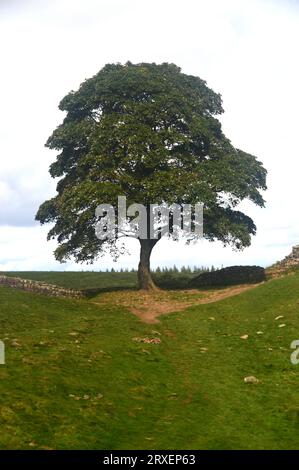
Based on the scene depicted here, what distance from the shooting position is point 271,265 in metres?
52.5

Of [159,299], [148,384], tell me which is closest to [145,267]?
[159,299]

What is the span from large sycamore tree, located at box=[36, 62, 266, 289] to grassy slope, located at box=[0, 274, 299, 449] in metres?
14.7

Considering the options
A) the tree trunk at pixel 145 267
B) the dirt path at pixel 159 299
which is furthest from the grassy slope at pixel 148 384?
the tree trunk at pixel 145 267

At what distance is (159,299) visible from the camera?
4028 centimetres

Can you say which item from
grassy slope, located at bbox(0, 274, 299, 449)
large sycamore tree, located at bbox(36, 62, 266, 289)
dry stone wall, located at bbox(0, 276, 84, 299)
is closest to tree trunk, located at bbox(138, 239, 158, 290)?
large sycamore tree, located at bbox(36, 62, 266, 289)

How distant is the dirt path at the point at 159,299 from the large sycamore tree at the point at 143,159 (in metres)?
3.42

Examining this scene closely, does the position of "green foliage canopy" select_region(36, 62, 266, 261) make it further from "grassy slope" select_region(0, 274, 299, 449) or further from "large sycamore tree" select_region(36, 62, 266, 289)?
"grassy slope" select_region(0, 274, 299, 449)

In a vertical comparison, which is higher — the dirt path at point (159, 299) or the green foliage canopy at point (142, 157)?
the green foliage canopy at point (142, 157)

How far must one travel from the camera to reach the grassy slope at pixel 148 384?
13312 mm

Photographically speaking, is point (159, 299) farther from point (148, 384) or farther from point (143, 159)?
point (148, 384)

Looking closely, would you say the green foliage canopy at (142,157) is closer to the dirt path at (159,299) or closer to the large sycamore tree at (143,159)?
the large sycamore tree at (143,159)

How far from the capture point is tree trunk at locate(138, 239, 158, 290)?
45312 millimetres

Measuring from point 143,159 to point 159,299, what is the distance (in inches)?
461
